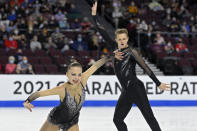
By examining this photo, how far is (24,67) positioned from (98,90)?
2.19m

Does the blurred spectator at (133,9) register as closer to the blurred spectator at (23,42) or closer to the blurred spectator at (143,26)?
the blurred spectator at (143,26)

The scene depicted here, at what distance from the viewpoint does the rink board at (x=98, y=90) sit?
1130cm

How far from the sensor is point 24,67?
12.0 m

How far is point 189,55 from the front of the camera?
47.0 ft

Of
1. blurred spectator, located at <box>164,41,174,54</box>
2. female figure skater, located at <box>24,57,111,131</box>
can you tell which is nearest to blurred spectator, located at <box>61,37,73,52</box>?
blurred spectator, located at <box>164,41,174,54</box>

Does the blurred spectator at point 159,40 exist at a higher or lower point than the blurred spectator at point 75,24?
lower

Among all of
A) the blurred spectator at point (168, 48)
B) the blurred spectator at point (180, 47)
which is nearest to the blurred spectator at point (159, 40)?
the blurred spectator at point (168, 48)

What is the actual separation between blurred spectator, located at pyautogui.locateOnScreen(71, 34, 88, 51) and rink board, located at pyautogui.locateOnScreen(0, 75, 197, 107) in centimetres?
235

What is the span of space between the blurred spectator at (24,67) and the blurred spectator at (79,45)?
221 centimetres

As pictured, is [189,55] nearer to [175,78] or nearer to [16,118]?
[175,78]

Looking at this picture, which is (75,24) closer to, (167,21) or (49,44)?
(49,44)

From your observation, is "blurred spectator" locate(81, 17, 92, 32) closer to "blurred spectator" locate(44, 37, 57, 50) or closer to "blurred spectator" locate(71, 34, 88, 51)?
"blurred spectator" locate(71, 34, 88, 51)

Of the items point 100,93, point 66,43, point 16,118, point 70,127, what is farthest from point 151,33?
point 70,127

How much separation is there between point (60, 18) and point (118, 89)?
169 inches
